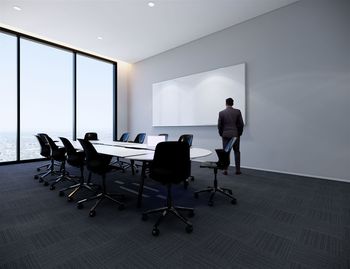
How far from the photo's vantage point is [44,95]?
5.69 metres

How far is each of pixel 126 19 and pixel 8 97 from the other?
379cm

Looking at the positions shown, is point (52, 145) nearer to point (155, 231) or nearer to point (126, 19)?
point (155, 231)

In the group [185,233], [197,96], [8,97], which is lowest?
[185,233]

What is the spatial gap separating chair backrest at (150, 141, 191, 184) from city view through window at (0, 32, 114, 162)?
5.07m

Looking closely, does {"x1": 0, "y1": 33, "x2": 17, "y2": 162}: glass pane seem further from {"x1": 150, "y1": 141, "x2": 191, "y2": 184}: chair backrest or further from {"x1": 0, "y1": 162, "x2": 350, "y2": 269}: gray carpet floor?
{"x1": 150, "y1": 141, "x2": 191, "y2": 184}: chair backrest

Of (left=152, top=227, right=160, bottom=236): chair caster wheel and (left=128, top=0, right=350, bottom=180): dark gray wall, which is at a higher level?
(left=128, top=0, right=350, bottom=180): dark gray wall

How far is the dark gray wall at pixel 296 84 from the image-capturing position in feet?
11.5

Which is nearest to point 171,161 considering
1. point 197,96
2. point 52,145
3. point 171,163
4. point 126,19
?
point 171,163

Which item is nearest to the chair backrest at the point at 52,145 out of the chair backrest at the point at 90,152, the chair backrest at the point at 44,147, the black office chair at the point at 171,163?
the chair backrest at the point at 44,147

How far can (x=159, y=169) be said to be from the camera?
200 cm

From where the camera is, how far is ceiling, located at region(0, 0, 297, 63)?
3.95 meters

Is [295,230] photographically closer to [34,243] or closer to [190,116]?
[34,243]

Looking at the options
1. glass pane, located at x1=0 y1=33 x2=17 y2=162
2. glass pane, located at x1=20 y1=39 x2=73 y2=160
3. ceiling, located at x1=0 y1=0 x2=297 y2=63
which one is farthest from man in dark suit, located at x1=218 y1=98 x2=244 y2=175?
glass pane, located at x1=0 y1=33 x2=17 y2=162

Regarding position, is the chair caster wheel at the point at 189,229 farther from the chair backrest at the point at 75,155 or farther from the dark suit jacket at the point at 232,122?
the dark suit jacket at the point at 232,122
